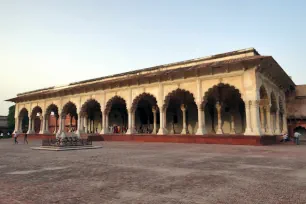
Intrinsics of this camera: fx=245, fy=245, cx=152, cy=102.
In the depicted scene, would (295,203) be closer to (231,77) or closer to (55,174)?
(55,174)

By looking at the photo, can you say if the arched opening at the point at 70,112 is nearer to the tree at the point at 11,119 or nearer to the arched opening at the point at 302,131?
the tree at the point at 11,119

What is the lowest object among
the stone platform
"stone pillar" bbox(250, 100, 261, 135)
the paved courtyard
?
the paved courtyard

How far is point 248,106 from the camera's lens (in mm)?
16922

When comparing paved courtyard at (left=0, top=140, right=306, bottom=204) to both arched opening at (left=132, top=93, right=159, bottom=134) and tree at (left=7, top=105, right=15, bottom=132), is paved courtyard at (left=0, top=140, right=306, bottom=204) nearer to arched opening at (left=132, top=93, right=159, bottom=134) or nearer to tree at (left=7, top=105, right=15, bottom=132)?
arched opening at (left=132, top=93, right=159, bottom=134)

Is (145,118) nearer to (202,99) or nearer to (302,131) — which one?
(202,99)

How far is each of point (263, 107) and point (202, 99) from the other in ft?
20.2

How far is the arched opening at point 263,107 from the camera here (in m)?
19.5

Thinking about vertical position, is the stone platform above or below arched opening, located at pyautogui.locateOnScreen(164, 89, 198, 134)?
below

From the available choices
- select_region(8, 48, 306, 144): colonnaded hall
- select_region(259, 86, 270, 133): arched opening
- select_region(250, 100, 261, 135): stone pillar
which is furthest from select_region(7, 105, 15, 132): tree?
select_region(250, 100, 261, 135): stone pillar

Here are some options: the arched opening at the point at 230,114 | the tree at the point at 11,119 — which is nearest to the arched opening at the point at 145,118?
the arched opening at the point at 230,114

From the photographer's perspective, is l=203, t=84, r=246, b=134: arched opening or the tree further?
the tree

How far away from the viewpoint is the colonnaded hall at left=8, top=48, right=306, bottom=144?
1712 centimetres

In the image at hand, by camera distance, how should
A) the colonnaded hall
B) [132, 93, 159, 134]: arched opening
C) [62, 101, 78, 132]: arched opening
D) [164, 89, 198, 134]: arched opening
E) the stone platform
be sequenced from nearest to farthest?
the stone platform, the colonnaded hall, [164, 89, 198, 134]: arched opening, [62, 101, 78, 132]: arched opening, [132, 93, 159, 134]: arched opening

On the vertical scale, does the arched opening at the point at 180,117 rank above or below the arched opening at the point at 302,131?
above
